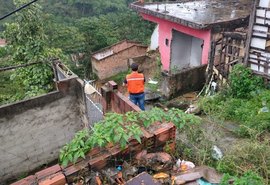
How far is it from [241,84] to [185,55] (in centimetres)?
545

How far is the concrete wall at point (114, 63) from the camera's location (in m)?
21.6

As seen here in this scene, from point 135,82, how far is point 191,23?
15.0ft

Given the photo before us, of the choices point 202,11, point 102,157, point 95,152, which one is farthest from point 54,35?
point 102,157

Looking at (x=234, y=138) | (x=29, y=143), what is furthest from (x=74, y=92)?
(x=234, y=138)

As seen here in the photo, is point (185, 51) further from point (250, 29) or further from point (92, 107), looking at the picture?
point (92, 107)

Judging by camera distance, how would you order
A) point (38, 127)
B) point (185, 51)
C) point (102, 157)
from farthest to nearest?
point (185, 51) → point (38, 127) → point (102, 157)

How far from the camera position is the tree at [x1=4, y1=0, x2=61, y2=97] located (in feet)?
28.8

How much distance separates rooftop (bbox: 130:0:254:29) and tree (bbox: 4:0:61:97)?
199 inches

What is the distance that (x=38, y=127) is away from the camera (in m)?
7.61

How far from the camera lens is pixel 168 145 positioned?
3.84 meters

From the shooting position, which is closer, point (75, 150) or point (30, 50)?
point (75, 150)

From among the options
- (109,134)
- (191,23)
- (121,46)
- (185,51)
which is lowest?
(121,46)

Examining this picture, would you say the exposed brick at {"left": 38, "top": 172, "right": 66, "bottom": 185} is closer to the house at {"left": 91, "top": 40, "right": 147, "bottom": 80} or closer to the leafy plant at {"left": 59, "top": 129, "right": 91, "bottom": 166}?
the leafy plant at {"left": 59, "top": 129, "right": 91, "bottom": 166}

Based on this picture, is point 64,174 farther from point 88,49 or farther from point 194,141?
point 88,49
